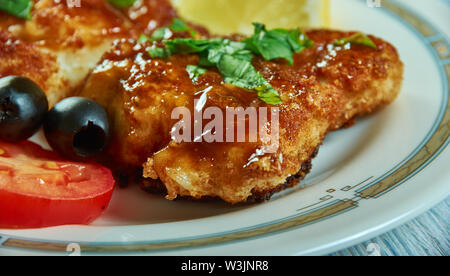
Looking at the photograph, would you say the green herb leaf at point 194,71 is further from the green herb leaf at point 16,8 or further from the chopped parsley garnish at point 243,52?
the green herb leaf at point 16,8

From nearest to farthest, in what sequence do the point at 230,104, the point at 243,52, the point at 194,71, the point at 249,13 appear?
1. the point at 230,104
2. the point at 194,71
3. the point at 243,52
4. the point at 249,13

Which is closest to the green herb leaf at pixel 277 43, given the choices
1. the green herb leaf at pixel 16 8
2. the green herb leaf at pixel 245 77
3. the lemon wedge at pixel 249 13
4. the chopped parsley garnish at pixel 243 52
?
the chopped parsley garnish at pixel 243 52

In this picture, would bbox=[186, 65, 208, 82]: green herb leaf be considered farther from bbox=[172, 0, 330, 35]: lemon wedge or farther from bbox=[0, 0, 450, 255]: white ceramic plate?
bbox=[172, 0, 330, 35]: lemon wedge

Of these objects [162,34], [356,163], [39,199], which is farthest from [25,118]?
[356,163]

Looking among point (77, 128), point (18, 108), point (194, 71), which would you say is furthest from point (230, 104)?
point (18, 108)

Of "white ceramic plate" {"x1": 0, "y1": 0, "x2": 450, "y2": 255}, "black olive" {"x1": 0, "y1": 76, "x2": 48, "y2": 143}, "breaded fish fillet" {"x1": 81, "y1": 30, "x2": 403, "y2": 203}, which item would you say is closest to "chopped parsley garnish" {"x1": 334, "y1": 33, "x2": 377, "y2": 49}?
"breaded fish fillet" {"x1": 81, "y1": 30, "x2": 403, "y2": 203}

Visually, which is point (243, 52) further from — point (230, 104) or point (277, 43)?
point (230, 104)

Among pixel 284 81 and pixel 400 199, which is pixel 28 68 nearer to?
pixel 284 81
